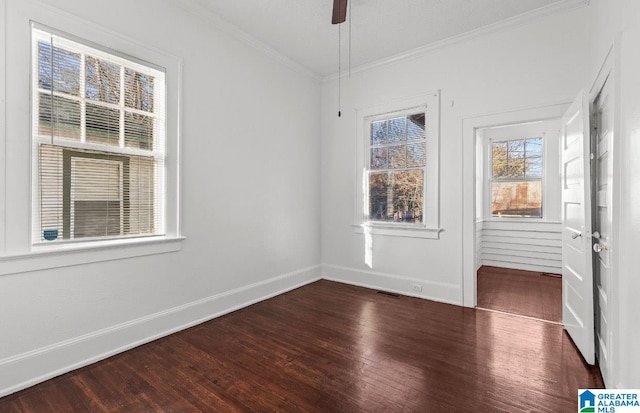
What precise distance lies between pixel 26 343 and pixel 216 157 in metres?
2.14

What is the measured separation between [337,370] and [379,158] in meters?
3.00

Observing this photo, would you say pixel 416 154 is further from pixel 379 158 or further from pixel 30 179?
pixel 30 179

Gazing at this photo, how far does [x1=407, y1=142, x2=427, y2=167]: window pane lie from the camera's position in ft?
13.5

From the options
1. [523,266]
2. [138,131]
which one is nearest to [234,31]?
[138,131]

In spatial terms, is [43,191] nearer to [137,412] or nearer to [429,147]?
[137,412]

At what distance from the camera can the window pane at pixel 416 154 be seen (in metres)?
4.10

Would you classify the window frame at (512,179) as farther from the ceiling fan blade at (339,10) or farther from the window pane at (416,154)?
the ceiling fan blade at (339,10)

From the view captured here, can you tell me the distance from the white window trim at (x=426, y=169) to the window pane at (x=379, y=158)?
0.29ft

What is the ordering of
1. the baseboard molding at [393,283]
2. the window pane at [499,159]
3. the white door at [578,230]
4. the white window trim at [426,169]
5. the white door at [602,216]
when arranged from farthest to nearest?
the window pane at [499,159] → the white window trim at [426,169] → the baseboard molding at [393,283] → the white door at [578,230] → the white door at [602,216]

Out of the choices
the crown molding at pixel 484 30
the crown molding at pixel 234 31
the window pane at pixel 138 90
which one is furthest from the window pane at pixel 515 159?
the window pane at pixel 138 90

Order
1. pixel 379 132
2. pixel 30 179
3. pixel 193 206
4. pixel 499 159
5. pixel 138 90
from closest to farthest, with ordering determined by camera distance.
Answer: pixel 30 179 < pixel 138 90 < pixel 193 206 < pixel 379 132 < pixel 499 159

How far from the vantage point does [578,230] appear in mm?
2549

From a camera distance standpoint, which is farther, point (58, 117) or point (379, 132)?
point (379, 132)

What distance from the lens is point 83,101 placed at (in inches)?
96.1
